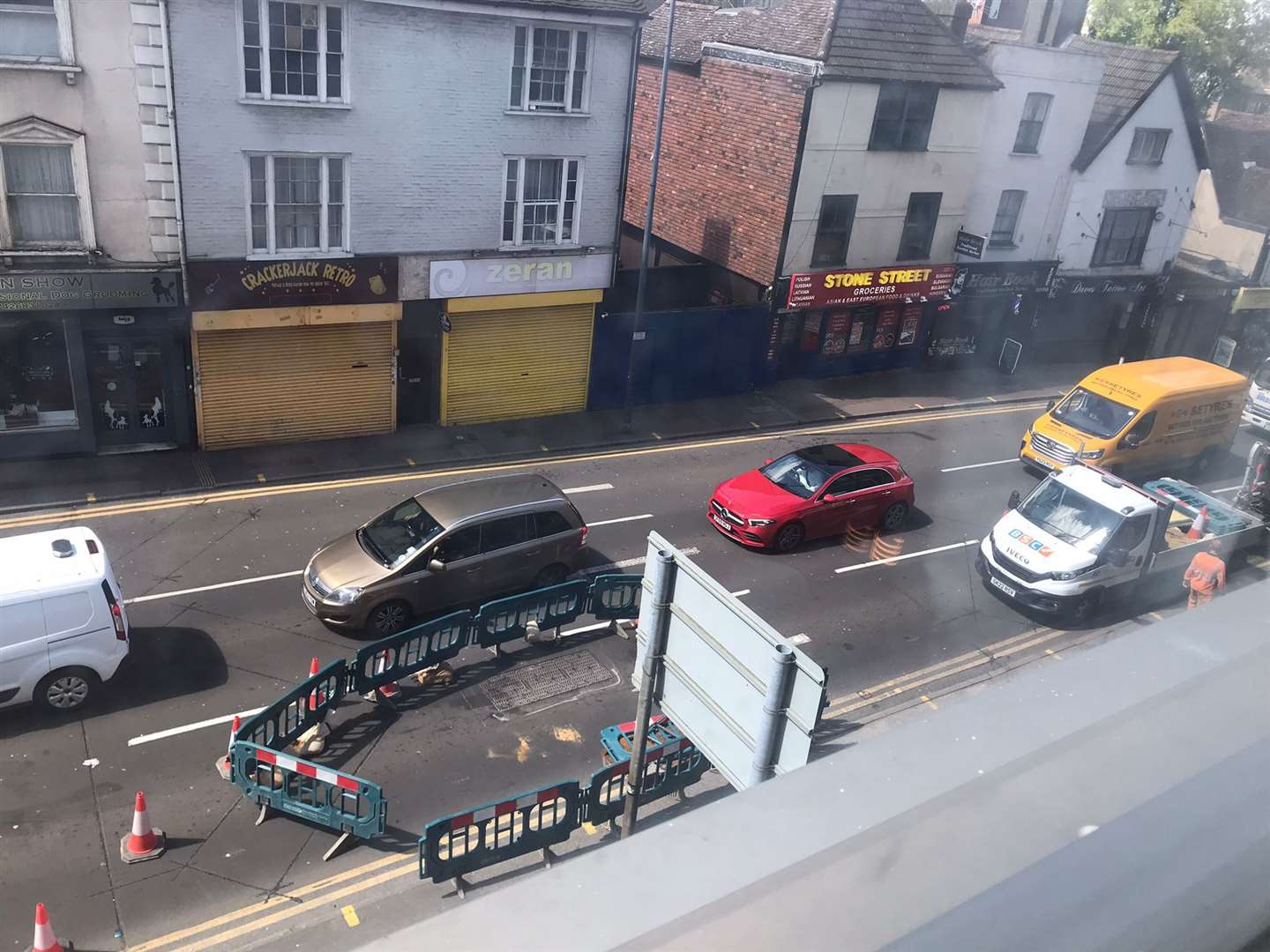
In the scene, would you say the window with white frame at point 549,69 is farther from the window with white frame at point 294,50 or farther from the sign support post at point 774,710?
the sign support post at point 774,710

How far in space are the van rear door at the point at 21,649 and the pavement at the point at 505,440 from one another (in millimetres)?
6269

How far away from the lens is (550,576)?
628 inches

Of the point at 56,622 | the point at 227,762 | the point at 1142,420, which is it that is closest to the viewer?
the point at 227,762

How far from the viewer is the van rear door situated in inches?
455

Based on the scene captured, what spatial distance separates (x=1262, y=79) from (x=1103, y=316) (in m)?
30.8

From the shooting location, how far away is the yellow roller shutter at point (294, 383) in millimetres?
19734

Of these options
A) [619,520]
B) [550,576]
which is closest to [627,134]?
[619,520]

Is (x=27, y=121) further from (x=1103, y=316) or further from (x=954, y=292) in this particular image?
(x=1103, y=316)

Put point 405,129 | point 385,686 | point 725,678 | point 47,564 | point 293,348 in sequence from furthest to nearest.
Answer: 1. point 293,348
2. point 405,129
3. point 385,686
4. point 47,564
5. point 725,678

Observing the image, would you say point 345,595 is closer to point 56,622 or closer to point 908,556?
point 56,622

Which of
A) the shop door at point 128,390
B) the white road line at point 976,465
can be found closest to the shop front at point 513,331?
the shop door at point 128,390

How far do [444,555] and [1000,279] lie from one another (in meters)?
20.9

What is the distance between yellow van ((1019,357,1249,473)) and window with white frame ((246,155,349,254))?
49.2 feet

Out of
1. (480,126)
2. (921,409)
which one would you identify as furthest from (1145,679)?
(921,409)
